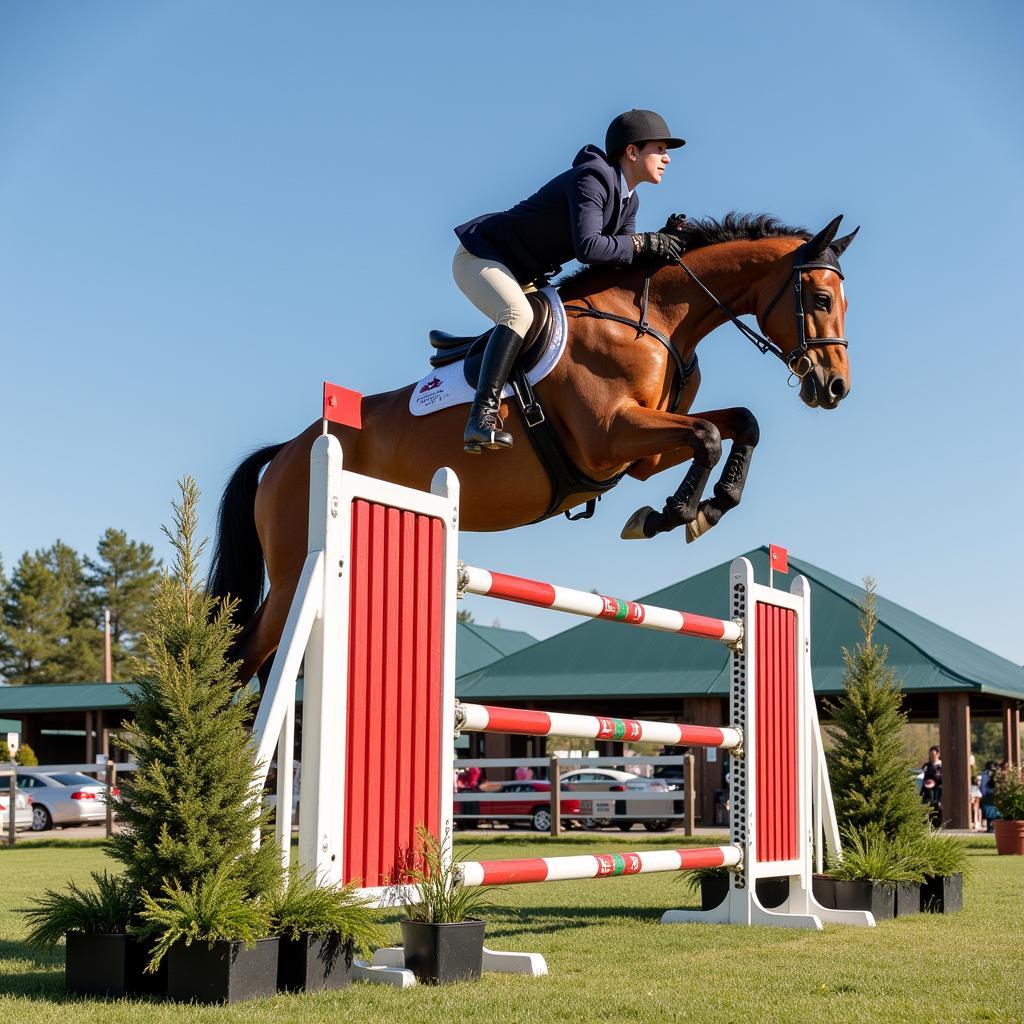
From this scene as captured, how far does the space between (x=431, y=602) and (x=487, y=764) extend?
15169mm

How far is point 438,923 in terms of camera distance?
420cm

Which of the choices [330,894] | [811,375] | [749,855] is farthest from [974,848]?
[330,894]

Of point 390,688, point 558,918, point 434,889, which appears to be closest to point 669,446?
point 390,688

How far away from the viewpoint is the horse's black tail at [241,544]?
5.95 m

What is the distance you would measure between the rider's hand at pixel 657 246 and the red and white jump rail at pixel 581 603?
145 cm

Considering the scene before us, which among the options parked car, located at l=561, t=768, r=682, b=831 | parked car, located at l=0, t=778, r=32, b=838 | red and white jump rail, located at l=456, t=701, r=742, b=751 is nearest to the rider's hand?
red and white jump rail, located at l=456, t=701, r=742, b=751

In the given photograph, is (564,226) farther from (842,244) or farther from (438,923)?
(438,923)

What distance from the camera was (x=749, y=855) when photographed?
19.8 ft

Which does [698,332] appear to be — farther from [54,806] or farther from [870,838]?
[54,806]

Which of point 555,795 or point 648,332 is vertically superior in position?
point 648,332

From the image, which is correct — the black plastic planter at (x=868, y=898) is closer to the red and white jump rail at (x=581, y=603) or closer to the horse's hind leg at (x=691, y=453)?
the red and white jump rail at (x=581, y=603)

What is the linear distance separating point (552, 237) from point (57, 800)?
20.5m

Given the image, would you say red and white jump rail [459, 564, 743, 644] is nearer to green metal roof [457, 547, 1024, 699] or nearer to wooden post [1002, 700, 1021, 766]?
green metal roof [457, 547, 1024, 699]

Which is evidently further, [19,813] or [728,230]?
[19,813]
